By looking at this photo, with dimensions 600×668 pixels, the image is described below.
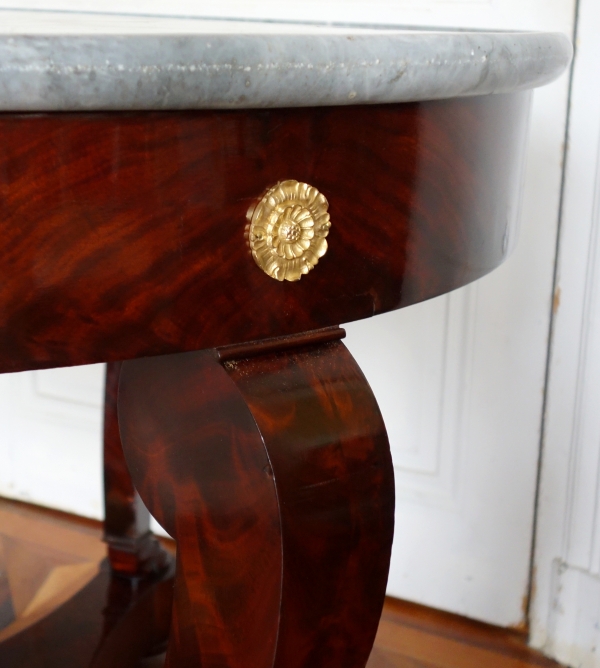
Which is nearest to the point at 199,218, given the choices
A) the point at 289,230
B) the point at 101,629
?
A: the point at 289,230

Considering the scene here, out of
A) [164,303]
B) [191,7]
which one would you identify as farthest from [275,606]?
[191,7]

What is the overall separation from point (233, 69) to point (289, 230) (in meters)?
0.07

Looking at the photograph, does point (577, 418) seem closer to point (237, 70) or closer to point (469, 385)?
point (469, 385)

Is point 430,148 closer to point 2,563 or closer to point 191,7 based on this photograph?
point 191,7

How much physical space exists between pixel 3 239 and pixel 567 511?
2.61 ft

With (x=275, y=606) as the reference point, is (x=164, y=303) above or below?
above

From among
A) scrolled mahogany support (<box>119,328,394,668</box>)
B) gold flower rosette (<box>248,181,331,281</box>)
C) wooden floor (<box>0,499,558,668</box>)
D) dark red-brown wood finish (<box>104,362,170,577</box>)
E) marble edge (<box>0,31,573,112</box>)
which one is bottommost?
wooden floor (<box>0,499,558,668</box>)

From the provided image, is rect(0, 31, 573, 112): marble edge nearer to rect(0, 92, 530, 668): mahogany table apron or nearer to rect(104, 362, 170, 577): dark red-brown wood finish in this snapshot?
rect(0, 92, 530, 668): mahogany table apron

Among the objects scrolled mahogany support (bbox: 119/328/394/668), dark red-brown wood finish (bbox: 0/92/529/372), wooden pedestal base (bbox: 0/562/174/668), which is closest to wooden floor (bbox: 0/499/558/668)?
wooden pedestal base (bbox: 0/562/174/668)

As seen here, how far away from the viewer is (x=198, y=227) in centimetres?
32

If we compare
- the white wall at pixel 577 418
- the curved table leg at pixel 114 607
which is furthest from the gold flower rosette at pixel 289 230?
the white wall at pixel 577 418

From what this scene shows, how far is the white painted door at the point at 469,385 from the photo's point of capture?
0.90 m

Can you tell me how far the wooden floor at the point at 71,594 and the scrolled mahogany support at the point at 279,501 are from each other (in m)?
0.46

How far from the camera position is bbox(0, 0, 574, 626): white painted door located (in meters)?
0.90
